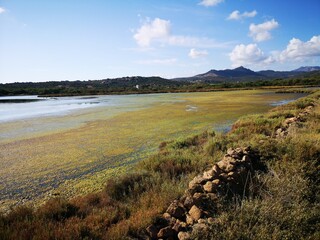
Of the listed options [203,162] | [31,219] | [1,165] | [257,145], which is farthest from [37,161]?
[257,145]

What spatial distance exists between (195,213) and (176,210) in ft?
1.12

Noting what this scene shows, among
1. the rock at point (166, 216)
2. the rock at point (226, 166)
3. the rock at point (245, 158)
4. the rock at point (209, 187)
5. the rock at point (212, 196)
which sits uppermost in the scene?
the rock at point (245, 158)

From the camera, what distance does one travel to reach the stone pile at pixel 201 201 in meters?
3.79

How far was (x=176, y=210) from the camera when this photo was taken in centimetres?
420

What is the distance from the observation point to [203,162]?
22.5 feet

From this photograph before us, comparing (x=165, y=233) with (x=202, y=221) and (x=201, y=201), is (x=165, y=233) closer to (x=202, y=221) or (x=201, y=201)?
(x=202, y=221)

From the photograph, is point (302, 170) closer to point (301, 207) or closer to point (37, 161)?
point (301, 207)

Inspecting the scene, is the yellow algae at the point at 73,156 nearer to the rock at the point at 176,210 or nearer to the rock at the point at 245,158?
the rock at the point at 176,210

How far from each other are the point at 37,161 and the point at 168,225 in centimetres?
691

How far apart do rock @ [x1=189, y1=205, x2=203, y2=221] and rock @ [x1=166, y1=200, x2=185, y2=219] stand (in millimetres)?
169

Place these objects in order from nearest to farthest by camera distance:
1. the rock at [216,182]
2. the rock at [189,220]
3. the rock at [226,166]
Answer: the rock at [189,220], the rock at [216,182], the rock at [226,166]

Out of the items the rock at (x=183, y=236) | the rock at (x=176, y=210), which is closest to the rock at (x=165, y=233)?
the rock at (x=183, y=236)

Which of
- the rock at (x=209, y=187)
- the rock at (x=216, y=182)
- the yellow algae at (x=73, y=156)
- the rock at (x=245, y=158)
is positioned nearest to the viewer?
the rock at (x=209, y=187)

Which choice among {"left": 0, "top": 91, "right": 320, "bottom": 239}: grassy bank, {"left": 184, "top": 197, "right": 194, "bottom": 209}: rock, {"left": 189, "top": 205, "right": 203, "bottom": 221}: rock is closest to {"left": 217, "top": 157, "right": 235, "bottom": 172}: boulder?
{"left": 0, "top": 91, "right": 320, "bottom": 239}: grassy bank
